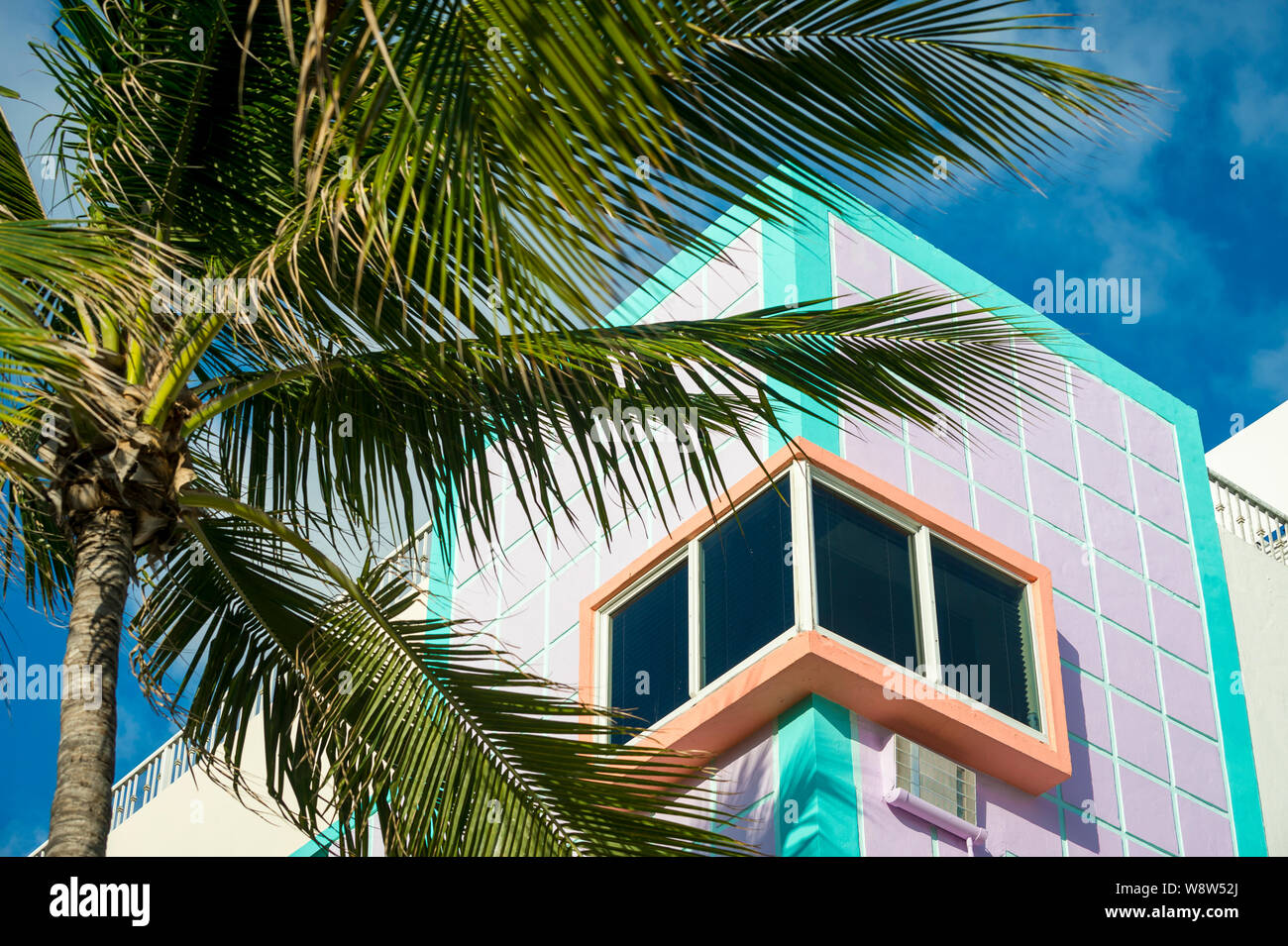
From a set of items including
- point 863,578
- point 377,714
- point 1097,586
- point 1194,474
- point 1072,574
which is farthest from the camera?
point 1194,474

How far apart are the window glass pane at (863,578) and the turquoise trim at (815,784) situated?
622mm

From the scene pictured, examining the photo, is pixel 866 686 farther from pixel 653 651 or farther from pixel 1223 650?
pixel 1223 650

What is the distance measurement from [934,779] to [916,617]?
1214 mm

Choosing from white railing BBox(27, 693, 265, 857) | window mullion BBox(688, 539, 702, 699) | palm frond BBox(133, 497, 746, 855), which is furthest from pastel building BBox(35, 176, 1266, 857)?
white railing BBox(27, 693, 265, 857)

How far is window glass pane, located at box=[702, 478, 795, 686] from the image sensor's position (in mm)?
11969

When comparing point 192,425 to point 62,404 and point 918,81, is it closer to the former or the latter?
point 62,404

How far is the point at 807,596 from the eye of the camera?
11.6 m

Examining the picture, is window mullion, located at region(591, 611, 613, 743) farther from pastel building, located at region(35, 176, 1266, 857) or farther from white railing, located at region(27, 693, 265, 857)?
white railing, located at region(27, 693, 265, 857)

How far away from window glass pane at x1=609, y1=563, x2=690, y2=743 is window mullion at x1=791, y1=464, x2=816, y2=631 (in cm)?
116

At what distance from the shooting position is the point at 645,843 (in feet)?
22.9

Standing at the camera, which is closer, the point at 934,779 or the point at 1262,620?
the point at 934,779

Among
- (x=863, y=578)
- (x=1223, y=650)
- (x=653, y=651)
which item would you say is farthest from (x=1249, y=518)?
(x=653, y=651)
